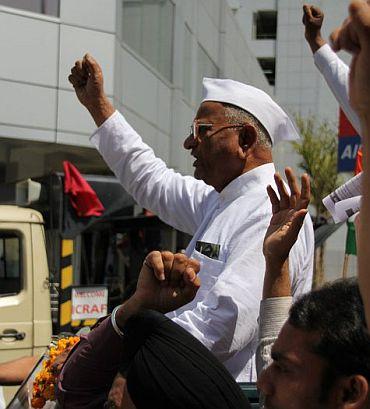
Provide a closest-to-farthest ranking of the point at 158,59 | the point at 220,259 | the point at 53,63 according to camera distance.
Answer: the point at 220,259 < the point at 53,63 < the point at 158,59

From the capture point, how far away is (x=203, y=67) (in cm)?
1833

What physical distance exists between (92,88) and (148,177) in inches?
14.2

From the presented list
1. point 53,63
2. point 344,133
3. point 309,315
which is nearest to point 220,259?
point 309,315

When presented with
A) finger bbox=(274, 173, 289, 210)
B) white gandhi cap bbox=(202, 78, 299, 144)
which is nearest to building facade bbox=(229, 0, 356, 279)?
white gandhi cap bbox=(202, 78, 299, 144)

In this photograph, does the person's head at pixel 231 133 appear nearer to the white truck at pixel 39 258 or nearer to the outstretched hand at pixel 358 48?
the outstretched hand at pixel 358 48

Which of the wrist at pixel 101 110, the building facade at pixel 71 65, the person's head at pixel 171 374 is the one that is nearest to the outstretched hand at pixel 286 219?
the person's head at pixel 171 374

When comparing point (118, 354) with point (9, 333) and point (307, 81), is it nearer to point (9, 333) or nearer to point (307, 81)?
point (9, 333)

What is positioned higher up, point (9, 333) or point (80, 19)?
point (80, 19)

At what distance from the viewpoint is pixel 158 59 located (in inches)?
601

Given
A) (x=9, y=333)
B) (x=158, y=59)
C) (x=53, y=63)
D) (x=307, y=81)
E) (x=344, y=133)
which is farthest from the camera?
(x=307, y=81)

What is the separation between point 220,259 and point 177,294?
1.44ft

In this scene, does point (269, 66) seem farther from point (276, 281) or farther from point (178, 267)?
point (178, 267)

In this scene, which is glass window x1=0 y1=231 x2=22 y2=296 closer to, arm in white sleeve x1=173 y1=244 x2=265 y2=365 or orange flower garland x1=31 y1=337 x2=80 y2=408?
orange flower garland x1=31 y1=337 x2=80 y2=408

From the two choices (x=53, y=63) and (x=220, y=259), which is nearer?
(x=220, y=259)
